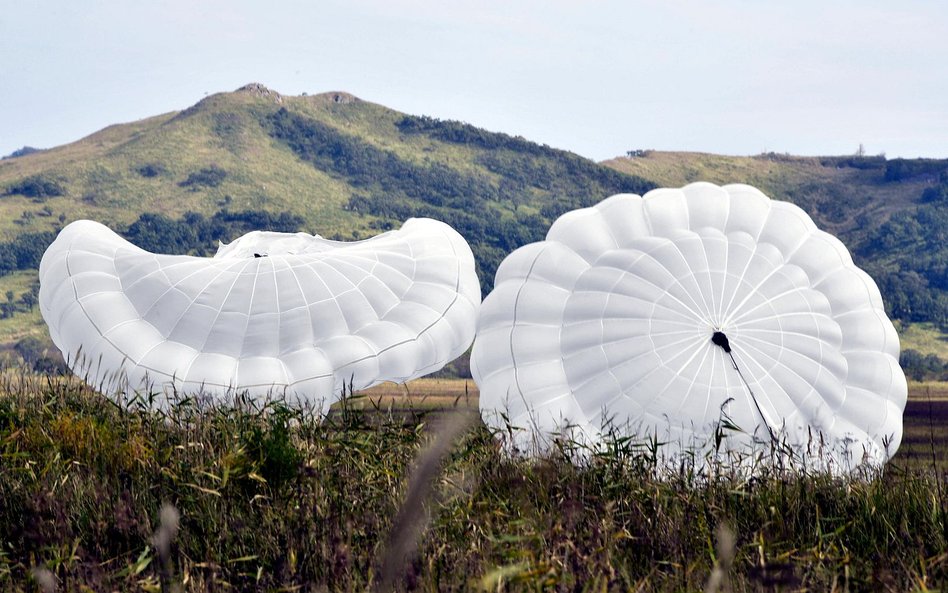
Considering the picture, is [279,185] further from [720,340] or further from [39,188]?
[720,340]

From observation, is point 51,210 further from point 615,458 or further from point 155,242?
point 615,458

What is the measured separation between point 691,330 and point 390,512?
747 centimetres

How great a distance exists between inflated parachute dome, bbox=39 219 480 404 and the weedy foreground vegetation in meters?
5.49

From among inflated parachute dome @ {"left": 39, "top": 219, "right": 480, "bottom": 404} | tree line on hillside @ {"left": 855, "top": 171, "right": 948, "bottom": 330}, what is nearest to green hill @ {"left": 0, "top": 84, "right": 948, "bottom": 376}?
tree line on hillside @ {"left": 855, "top": 171, "right": 948, "bottom": 330}

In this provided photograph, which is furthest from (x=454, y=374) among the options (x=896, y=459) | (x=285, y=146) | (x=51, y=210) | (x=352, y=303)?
(x=285, y=146)

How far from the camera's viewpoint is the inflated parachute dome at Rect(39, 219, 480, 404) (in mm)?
15859

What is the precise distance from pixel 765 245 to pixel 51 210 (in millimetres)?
142703

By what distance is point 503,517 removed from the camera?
845 cm

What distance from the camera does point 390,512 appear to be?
827 cm

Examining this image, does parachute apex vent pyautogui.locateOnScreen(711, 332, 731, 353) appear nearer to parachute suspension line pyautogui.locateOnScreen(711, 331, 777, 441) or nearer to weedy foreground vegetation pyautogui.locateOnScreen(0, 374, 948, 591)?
parachute suspension line pyautogui.locateOnScreen(711, 331, 777, 441)

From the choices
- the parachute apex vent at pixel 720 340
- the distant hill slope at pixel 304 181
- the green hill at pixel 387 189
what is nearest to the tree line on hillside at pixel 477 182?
the distant hill slope at pixel 304 181

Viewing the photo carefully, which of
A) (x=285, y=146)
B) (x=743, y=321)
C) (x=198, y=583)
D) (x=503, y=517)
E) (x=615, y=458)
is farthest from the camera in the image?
(x=285, y=146)

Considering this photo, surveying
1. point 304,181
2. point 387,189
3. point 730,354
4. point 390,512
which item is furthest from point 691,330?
point 387,189

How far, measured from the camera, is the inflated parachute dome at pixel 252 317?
15.9 m
